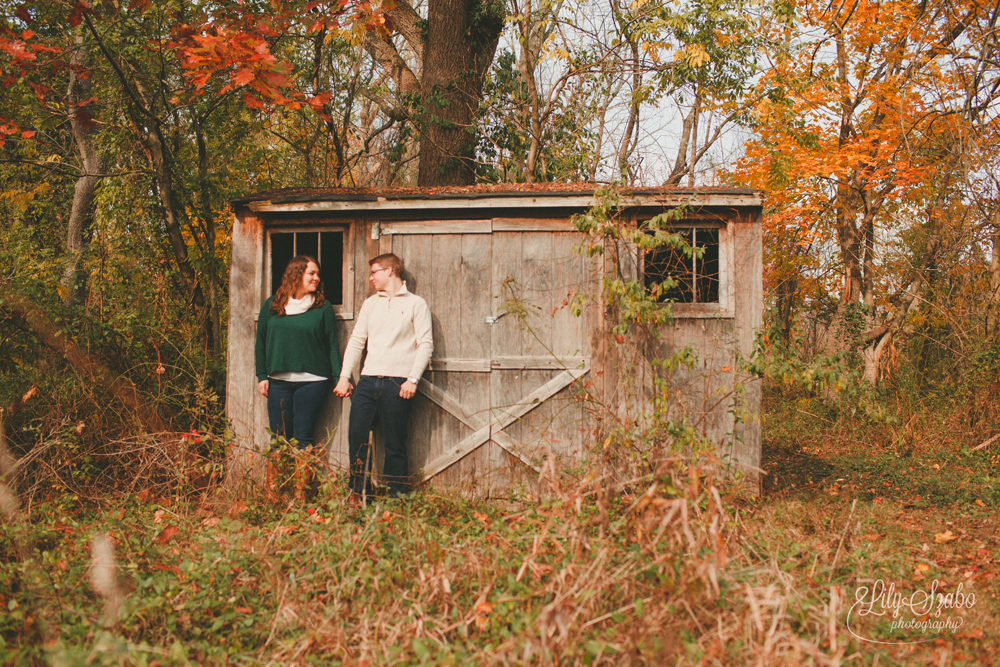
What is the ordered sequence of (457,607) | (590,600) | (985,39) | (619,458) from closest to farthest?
(590,600) → (457,607) → (619,458) → (985,39)

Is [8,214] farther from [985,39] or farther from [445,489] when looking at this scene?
[985,39]

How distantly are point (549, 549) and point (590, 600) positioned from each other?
0.70m

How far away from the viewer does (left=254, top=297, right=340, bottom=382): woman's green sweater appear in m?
5.28

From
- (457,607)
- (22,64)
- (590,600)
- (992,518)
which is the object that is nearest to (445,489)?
(457,607)

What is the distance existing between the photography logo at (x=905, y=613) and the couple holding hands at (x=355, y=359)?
320 centimetres

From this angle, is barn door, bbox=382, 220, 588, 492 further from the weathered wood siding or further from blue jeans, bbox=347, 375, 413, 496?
the weathered wood siding

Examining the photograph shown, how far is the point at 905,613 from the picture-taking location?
11.8 feet

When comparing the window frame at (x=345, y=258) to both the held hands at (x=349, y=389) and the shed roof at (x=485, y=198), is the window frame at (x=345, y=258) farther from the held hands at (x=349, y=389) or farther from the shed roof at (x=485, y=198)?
the held hands at (x=349, y=389)

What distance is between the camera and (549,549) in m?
3.67

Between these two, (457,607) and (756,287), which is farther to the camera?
(756,287)

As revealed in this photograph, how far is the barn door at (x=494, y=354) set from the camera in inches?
220

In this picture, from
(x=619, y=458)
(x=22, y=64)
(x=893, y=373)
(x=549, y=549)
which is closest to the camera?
(x=549, y=549)

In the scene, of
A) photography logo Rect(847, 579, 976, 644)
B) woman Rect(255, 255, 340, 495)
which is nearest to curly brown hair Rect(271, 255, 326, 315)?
woman Rect(255, 255, 340, 495)

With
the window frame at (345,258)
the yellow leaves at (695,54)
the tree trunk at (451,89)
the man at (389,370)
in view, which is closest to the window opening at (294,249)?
the window frame at (345,258)
